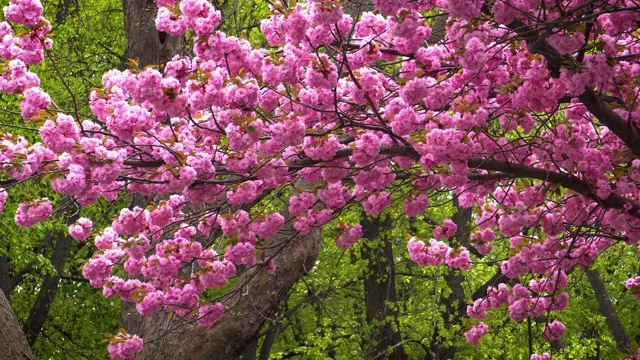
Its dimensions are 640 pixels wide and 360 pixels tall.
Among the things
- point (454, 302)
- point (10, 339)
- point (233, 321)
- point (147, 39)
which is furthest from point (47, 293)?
point (10, 339)

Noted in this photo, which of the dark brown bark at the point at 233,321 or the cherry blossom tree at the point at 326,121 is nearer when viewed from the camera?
the cherry blossom tree at the point at 326,121

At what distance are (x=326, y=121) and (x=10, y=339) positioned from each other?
2.91m

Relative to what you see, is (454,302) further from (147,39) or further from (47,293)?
(47,293)

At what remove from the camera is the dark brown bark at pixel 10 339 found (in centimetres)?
608

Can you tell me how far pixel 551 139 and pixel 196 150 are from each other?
2.40 meters

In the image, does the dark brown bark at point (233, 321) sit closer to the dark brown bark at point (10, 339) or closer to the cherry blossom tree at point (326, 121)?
the cherry blossom tree at point (326, 121)

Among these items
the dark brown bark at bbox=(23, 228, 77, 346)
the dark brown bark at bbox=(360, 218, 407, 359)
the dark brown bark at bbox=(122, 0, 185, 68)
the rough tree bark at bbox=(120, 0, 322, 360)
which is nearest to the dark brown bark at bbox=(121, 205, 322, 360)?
the rough tree bark at bbox=(120, 0, 322, 360)

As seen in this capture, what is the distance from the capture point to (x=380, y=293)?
1423 centimetres

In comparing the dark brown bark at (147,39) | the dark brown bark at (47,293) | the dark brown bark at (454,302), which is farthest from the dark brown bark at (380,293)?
the dark brown bark at (147,39)

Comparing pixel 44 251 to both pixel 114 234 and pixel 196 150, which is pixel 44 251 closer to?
pixel 114 234

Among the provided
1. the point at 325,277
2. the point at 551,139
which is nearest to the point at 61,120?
the point at 551,139

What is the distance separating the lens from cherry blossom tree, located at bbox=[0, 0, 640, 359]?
4.75m

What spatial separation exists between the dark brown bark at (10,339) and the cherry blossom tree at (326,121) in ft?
2.28

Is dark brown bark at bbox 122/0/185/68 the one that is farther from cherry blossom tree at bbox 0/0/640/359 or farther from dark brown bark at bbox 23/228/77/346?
dark brown bark at bbox 23/228/77/346
